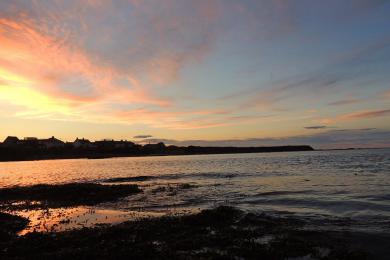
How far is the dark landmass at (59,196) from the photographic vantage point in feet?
104

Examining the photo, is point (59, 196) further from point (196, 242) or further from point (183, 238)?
point (196, 242)

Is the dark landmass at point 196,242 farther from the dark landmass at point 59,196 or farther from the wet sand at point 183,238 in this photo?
the dark landmass at point 59,196

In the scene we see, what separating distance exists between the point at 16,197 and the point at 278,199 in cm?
2547

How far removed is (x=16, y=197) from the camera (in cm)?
3788

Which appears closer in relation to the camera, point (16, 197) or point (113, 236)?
point (113, 236)

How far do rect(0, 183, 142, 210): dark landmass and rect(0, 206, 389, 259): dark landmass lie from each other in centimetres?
1387

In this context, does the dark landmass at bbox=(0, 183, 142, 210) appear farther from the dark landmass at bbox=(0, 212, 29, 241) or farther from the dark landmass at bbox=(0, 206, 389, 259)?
the dark landmass at bbox=(0, 206, 389, 259)

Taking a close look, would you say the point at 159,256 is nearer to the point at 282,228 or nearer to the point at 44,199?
the point at 282,228

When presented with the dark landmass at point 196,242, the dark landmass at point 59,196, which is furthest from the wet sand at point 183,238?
the dark landmass at point 59,196

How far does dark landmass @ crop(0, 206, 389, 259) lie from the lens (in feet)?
46.5

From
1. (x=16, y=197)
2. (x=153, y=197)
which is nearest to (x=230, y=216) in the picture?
(x=153, y=197)

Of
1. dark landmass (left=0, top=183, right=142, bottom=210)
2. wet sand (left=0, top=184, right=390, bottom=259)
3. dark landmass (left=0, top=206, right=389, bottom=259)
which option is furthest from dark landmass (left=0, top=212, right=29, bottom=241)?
dark landmass (left=0, top=183, right=142, bottom=210)

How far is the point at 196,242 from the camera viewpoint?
52.5 feet

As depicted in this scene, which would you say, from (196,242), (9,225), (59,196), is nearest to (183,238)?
(196,242)
